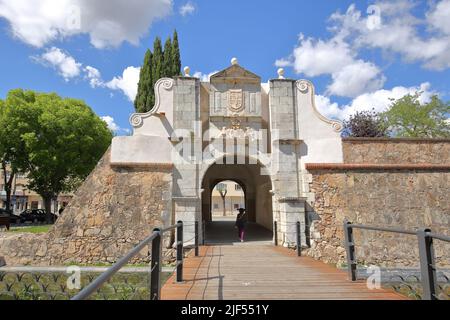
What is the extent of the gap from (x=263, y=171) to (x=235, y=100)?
260 centimetres

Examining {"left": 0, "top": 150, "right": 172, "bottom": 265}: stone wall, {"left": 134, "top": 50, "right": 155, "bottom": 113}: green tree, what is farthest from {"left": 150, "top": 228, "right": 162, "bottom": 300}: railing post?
{"left": 134, "top": 50, "right": 155, "bottom": 113}: green tree

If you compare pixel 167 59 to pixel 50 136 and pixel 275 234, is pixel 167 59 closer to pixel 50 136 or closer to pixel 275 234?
pixel 50 136

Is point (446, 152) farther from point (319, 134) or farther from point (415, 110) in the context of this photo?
point (415, 110)

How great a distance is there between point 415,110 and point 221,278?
26050mm

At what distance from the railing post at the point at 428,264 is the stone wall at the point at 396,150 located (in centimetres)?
731

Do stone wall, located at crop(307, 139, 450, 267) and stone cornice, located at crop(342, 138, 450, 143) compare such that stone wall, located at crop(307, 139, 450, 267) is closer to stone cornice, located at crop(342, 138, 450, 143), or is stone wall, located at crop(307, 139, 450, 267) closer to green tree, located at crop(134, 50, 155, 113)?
stone cornice, located at crop(342, 138, 450, 143)

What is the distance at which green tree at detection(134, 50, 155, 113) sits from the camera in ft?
72.8

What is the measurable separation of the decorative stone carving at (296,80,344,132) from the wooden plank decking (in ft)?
16.4

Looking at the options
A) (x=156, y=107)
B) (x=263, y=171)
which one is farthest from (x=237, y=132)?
(x=156, y=107)

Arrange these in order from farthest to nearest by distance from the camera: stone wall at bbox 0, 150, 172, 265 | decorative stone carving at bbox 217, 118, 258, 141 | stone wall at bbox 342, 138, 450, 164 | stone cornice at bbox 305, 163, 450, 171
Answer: stone wall at bbox 342, 138, 450, 164 < decorative stone carving at bbox 217, 118, 258, 141 < stone cornice at bbox 305, 163, 450, 171 < stone wall at bbox 0, 150, 172, 265

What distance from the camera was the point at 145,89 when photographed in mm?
22641

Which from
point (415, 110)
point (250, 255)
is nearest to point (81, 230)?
point (250, 255)

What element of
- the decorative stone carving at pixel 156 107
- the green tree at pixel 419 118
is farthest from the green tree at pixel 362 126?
the decorative stone carving at pixel 156 107
